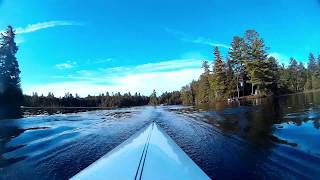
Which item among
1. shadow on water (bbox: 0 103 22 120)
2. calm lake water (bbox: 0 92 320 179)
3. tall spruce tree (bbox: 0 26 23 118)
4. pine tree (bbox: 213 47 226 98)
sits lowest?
calm lake water (bbox: 0 92 320 179)

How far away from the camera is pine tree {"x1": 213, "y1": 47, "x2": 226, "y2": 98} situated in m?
75.3

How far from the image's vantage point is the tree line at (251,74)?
51625 mm

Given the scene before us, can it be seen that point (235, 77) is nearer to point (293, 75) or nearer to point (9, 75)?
point (293, 75)

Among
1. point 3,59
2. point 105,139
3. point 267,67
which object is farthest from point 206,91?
point 105,139

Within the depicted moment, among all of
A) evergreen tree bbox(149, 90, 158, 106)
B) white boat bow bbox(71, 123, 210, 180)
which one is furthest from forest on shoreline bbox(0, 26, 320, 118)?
evergreen tree bbox(149, 90, 158, 106)

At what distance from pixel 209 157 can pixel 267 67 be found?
52072 millimetres

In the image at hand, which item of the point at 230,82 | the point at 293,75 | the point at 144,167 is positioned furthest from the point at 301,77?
the point at 144,167

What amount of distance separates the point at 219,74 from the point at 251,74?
68.2ft

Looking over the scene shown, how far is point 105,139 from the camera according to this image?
38.8 ft

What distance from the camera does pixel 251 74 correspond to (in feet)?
183

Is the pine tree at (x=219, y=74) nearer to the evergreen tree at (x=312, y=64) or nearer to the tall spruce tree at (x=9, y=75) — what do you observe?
the evergreen tree at (x=312, y=64)

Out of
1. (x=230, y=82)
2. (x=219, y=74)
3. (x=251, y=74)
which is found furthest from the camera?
(x=219, y=74)

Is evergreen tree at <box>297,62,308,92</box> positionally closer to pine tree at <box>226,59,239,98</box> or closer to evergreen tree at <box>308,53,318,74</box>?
evergreen tree at <box>308,53,318,74</box>

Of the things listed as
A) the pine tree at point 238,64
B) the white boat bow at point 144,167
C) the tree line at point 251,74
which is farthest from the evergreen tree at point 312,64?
the white boat bow at point 144,167
